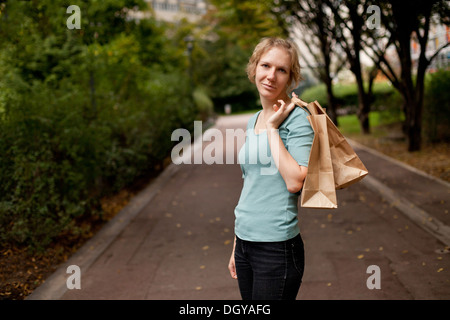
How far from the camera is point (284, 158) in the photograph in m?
2.17

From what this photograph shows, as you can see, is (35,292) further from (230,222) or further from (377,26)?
(377,26)

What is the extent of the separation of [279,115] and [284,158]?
0.20 m

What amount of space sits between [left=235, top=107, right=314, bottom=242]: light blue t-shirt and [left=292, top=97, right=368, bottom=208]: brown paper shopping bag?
54 millimetres

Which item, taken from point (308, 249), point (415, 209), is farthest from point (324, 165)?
point (415, 209)

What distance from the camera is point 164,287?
5.36 meters

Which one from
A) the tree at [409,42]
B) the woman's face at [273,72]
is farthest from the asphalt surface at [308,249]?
the tree at [409,42]

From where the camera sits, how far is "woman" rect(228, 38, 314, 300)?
226cm

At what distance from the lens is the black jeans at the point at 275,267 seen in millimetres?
2361

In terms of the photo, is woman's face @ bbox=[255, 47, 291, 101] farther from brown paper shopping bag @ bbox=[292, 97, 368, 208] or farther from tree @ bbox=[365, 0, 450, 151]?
tree @ bbox=[365, 0, 450, 151]

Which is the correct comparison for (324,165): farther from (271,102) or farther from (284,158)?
(271,102)

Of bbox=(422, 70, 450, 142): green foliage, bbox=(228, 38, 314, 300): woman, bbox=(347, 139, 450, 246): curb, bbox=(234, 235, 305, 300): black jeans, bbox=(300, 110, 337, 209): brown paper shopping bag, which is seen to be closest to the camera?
bbox=(300, 110, 337, 209): brown paper shopping bag

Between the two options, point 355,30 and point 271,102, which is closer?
point 271,102

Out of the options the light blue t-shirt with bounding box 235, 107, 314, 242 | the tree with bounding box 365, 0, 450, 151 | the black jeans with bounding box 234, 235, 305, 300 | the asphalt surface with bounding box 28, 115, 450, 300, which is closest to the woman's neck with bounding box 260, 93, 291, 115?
the light blue t-shirt with bounding box 235, 107, 314, 242
